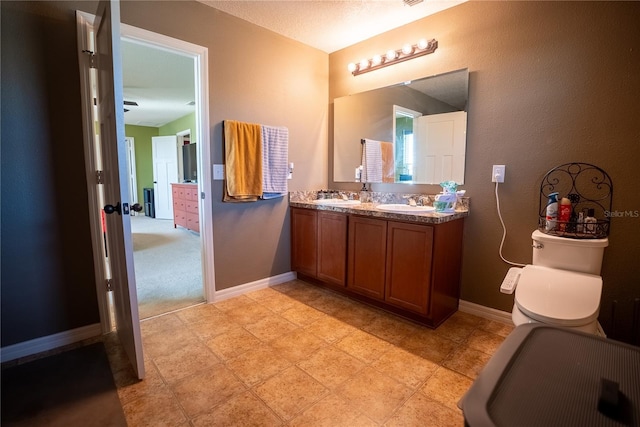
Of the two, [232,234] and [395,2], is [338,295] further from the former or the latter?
[395,2]

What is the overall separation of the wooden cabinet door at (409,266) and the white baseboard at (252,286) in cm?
115

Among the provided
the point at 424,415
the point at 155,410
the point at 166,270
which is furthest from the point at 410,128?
the point at 166,270

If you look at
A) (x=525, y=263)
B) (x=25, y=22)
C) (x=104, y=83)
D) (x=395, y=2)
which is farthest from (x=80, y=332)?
(x=395, y=2)

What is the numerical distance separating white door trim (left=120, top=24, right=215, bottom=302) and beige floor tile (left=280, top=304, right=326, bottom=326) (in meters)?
0.69

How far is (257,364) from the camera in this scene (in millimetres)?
1759

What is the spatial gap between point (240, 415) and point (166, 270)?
2490 millimetres

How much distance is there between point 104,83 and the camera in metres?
1.63

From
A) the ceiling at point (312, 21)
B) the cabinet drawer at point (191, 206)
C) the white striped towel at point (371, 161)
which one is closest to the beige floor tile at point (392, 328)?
the white striped towel at point (371, 161)

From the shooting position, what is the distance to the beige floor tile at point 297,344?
73.0 inches

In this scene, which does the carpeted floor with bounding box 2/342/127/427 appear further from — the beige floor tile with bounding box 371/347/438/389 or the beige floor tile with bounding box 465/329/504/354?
the beige floor tile with bounding box 465/329/504/354

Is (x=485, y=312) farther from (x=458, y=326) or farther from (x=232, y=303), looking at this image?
(x=232, y=303)

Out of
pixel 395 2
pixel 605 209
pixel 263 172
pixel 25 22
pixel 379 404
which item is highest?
pixel 395 2

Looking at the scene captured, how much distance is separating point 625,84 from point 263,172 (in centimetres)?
247

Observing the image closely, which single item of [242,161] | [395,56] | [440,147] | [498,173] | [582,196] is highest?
[395,56]
